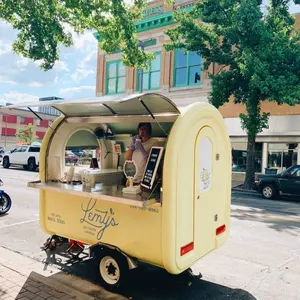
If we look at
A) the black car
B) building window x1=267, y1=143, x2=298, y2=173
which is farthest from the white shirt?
building window x1=267, y1=143, x2=298, y2=173

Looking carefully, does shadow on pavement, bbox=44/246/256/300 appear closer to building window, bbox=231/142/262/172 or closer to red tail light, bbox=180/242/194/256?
red tail light, bbox=180/242/194/256

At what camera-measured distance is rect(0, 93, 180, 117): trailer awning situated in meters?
3.94

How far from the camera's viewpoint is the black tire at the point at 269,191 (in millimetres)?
14680

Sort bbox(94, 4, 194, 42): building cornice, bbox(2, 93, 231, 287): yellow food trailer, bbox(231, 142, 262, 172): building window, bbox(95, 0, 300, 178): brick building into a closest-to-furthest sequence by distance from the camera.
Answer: bbox(2, 93, 231, 287): yellow food trailer, bbox(95, 0, 300, 178): brick building, bbox(231, 142, 262, 172): building window, bbox(94, 4, 194, 42): building cornice

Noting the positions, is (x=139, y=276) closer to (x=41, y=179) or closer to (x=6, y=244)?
(x=41, y=179)

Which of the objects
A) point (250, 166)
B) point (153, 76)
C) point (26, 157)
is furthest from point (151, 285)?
point (26, 157)

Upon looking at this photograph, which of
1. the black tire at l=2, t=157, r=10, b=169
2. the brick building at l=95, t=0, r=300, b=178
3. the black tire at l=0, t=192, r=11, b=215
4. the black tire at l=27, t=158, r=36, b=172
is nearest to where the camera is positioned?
the black tire at l=0, t=192, r=11, b=215

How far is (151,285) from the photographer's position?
4.66 m

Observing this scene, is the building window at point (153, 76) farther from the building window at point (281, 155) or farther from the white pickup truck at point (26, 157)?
the white pickup truck at point (26, 157)

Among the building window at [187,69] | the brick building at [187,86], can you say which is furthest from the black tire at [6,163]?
the building window at [187,69]

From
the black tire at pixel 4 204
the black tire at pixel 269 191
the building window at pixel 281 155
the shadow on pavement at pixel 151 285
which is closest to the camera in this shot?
the shadow on pavement at pixel 151 285

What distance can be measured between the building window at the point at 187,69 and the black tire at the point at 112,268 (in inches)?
793

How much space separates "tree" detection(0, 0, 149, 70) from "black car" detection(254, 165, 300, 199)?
28.4ft

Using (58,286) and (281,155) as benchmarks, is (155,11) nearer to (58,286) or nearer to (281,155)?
(281,155)
